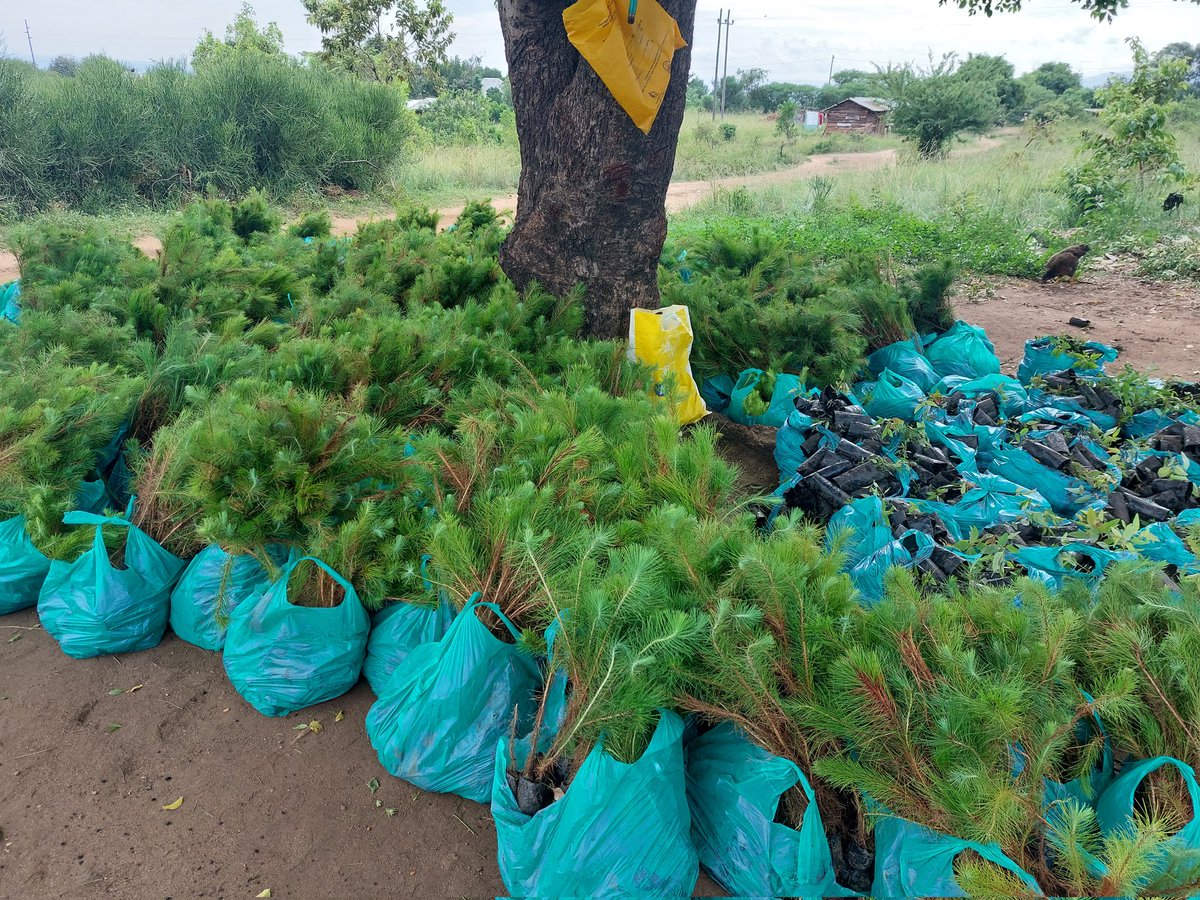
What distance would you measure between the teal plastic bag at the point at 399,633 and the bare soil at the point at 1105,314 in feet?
15.4

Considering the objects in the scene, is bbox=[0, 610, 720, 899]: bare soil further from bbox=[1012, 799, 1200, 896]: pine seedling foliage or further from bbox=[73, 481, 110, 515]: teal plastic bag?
bbox=[1012, 799, 1200, 896]: pine seedling foliage

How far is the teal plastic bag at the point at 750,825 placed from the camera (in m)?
1.58

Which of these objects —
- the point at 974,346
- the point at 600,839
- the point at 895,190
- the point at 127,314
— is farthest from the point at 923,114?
the point at 600,839

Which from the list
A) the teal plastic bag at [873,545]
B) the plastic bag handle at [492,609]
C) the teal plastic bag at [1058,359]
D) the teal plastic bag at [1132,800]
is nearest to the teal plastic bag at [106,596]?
the plastic bag handle at [492,609]

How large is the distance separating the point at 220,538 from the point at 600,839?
1348 mm

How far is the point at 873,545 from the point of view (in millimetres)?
2758

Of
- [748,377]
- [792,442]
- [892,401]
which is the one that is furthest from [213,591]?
[892,401]

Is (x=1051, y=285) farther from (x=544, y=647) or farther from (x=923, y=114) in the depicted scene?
(x=923, y=114)

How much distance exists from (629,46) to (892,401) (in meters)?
2.18

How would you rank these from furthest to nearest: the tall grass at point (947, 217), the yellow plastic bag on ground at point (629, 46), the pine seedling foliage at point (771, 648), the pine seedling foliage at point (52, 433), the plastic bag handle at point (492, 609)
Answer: the tall grass at point (947, 217), the yellow plastic bag on ground at point (629, 46), the pine seedling foliage at point (52, 433), the plastic bag handle at point (492, 609), the pine seedling foliage at point (771, 648)

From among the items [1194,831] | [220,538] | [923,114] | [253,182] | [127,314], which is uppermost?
[923,114]

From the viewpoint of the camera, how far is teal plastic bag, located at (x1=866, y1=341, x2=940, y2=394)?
4.30 meters

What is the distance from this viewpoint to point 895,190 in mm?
13094

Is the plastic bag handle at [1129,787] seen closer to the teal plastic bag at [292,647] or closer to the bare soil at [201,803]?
the bare soil at [201,803]
